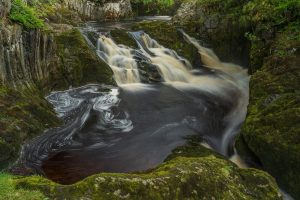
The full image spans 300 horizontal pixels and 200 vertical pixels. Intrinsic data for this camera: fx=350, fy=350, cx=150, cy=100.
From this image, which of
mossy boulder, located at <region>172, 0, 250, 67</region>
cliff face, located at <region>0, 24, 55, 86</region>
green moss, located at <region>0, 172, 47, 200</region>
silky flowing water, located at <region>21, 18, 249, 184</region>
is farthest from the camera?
mossy boulder, located at <region>172, 0, 250, 67</region>

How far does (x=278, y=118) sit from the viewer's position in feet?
29.7

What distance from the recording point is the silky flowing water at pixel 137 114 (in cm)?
956

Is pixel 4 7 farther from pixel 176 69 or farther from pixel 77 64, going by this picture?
pixel 176 69

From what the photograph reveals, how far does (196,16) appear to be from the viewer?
21.0m

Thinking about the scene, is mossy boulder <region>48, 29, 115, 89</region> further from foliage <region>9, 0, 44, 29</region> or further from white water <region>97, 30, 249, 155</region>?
foliage <region>9, 0, 44, 29</region>

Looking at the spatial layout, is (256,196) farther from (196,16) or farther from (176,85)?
(196,16)

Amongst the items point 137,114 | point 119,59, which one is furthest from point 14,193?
point 119,59

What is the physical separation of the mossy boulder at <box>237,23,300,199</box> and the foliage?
776 cm

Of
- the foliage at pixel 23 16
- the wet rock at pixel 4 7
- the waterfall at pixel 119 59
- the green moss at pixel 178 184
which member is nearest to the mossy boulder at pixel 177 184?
the green moss at pixel 178 184

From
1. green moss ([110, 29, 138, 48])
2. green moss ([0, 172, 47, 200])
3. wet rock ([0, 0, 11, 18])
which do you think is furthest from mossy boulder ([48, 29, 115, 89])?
green moss ([0, 172, 47, 200])

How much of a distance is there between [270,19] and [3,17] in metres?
10.1

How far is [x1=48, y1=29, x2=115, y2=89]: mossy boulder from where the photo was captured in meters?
14.4

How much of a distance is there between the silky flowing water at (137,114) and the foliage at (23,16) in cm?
273

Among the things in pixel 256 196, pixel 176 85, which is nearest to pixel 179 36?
pixel 176 85
